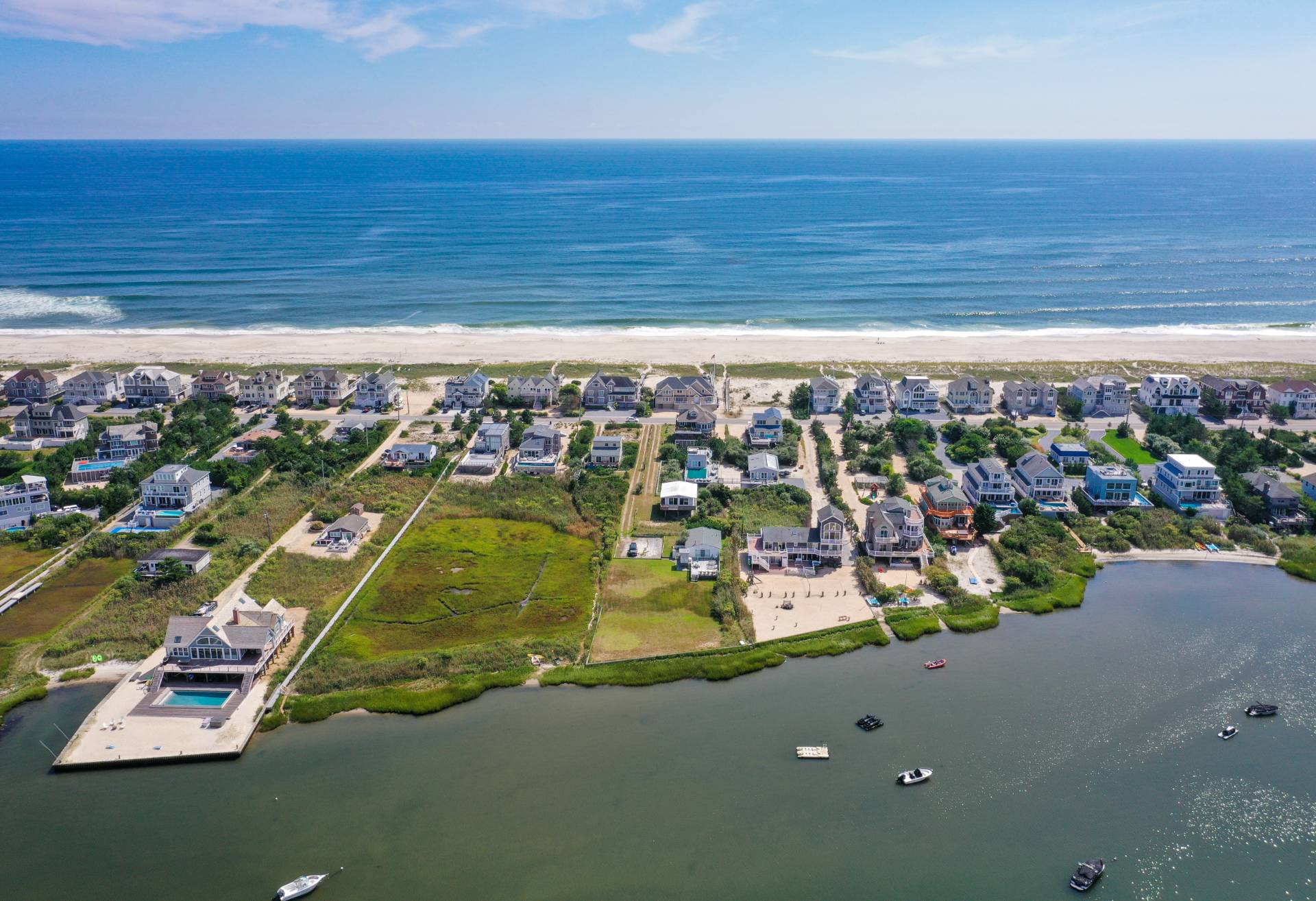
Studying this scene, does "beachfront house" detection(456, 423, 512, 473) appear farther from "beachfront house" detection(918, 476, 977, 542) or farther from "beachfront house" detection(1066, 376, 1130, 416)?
"beachfront house" detection(1066, 376, 1130, 416)

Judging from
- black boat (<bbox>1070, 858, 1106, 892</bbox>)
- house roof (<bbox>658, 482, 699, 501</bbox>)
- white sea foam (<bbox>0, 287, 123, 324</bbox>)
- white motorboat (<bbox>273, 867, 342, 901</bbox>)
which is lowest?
black boat (<bbox>1070, 858, 1106, 892</bbox>)

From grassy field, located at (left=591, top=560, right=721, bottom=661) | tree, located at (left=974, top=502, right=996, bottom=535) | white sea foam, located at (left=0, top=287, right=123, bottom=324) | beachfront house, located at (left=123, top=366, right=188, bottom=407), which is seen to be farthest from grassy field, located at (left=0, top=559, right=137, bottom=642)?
white sea foam, located at (left=0, top=287, right=123, bottom=324)

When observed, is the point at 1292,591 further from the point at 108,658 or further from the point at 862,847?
the point at 108,658

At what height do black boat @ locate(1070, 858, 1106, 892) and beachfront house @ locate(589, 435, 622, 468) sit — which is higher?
beachfront house @ locate(589, 435, 622, 468)

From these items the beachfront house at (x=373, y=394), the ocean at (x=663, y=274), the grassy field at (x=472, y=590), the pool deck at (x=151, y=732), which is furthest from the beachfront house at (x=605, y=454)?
the ocean at (x=663, y=274)

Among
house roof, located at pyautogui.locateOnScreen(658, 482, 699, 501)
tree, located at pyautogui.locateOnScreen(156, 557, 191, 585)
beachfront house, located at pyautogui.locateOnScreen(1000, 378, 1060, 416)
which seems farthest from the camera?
beachfront house, located at pyautogui.locateOnScreen(1000, 378, 1060, 416)

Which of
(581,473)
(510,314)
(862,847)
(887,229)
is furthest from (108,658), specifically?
(887,229)

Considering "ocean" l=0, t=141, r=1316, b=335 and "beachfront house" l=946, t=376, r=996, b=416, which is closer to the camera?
"beachfront house" l=946, t=376, r=996, b=416
